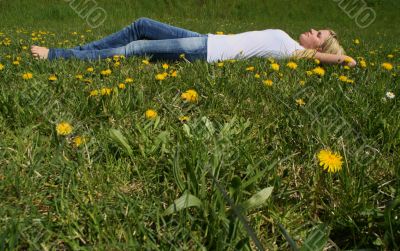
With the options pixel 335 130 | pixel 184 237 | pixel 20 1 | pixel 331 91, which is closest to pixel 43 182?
pixel 184 237

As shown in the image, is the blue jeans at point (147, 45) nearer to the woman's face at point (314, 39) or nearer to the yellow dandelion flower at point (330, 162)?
the woman's face at point (314, 39)

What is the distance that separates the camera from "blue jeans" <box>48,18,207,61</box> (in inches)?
145

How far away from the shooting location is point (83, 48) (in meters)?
3.87

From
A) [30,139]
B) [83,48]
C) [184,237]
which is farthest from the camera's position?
[83,48]

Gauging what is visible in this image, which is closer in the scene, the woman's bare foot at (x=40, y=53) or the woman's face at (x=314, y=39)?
the woman's bare foot at (x=40, y=53)

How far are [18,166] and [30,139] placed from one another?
308mm

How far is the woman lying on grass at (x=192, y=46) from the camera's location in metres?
3.68

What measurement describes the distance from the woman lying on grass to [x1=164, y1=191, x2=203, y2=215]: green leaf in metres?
2.72

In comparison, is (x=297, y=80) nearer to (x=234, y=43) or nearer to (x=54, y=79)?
(x=234, y=43)

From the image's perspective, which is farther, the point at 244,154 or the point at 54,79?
the point at 54,79

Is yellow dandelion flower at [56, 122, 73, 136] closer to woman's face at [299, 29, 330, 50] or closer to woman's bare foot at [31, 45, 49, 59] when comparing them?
woman's bare foot at [31, 45, 49, 59]

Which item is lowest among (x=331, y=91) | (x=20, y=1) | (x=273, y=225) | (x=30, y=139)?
(x=273, y=225)

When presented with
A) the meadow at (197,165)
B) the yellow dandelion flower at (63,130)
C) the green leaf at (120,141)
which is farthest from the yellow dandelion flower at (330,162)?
the yellow dandelion flower at (63,130)

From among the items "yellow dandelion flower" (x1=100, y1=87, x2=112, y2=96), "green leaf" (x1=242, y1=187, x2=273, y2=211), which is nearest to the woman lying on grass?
"yellow dandelion flower" (x1=100, y1=87, x2=112, y2=96)
